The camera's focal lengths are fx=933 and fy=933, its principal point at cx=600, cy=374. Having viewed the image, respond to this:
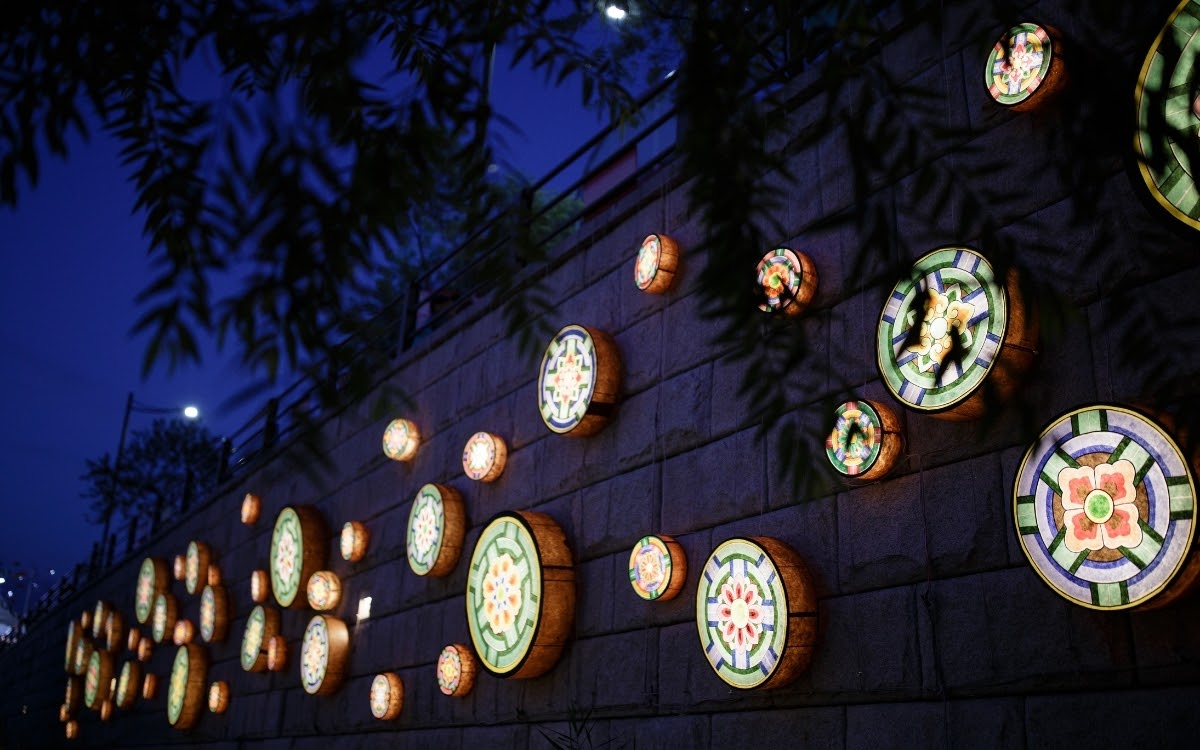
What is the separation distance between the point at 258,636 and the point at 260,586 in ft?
1.80

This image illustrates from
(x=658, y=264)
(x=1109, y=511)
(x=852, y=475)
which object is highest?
(x=658, y=264)

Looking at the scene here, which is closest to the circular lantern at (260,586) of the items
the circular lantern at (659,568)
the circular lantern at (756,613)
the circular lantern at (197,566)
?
the circular lantern at (197,566)

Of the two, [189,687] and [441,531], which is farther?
[189,687]

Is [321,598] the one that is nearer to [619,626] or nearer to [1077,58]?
[619,626]

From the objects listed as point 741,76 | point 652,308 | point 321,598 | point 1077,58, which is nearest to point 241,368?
point 741,76

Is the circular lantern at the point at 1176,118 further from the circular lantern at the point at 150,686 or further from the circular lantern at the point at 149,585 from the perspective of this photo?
the circular lantern at the point at 149,585

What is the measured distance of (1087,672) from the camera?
9.05ft

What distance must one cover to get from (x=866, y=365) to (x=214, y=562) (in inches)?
397

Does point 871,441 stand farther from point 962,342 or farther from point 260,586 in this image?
point 260,586

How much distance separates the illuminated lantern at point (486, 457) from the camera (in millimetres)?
6055

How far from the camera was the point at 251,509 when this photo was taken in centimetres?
1034

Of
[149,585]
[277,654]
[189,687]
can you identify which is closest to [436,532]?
[277,654]

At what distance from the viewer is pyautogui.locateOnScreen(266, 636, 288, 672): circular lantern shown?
8555 millimetres

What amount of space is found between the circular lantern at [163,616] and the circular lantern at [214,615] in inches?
60.3
